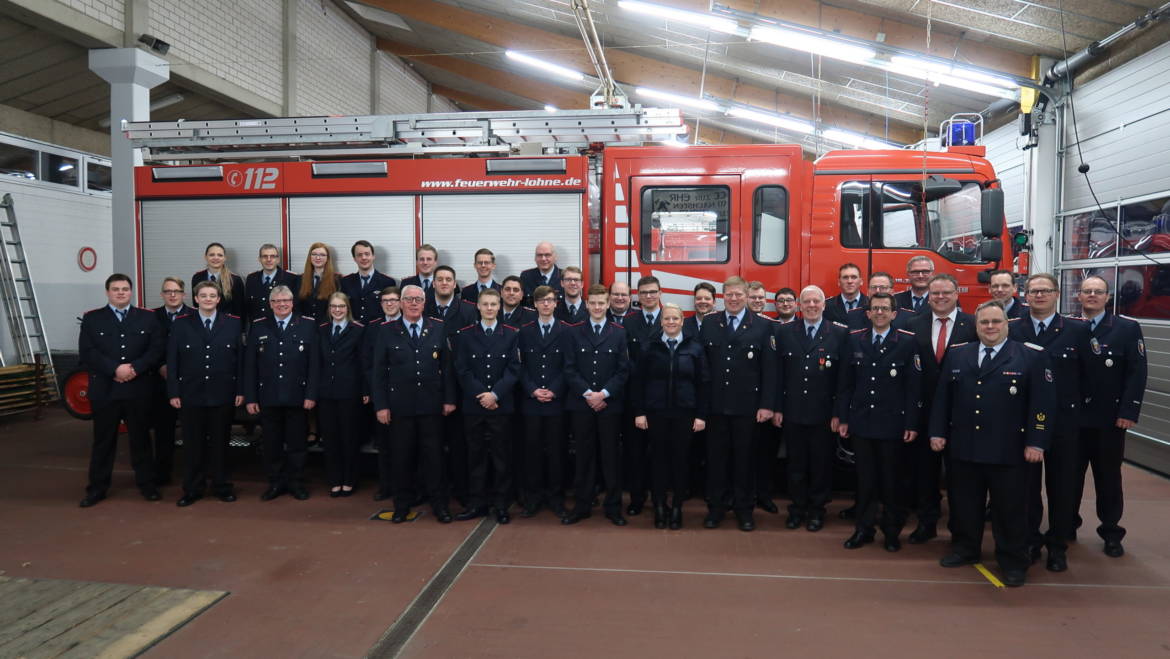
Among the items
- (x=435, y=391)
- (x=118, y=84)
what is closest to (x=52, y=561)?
(x=435, y=391)

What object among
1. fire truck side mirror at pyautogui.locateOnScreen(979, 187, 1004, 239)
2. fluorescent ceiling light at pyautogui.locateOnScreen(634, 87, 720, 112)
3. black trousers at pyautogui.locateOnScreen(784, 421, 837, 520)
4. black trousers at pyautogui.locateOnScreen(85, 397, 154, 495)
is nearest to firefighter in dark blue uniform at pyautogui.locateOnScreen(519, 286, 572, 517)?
black trousers at pyautogui.locateOnScreen(784, 421, 837, 520)

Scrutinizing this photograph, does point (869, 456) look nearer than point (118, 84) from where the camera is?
Yes

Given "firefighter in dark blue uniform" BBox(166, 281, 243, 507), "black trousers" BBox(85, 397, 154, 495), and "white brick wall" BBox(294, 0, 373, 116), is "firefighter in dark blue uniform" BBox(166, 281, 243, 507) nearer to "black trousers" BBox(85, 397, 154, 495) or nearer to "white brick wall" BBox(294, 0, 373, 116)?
"black trousers" BBox(85, 397, 154, 495)

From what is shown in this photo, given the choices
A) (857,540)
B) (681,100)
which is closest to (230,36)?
(681,100)

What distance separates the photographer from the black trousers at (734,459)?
4.98 meters

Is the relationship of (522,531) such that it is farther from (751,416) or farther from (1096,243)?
(1096,243)

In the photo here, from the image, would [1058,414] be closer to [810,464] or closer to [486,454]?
[810,464]

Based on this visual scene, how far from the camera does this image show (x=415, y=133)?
6.00 metres

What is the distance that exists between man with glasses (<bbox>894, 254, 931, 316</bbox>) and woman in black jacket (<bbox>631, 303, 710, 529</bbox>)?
178 cm

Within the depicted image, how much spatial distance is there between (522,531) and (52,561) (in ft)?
9.97

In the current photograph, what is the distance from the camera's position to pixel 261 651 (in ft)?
10.8

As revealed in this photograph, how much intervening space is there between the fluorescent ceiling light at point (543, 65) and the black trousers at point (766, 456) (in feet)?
33.3

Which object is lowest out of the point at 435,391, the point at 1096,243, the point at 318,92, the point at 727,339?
the point at 435,391

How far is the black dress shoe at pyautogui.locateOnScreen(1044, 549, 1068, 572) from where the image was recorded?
4305mm
